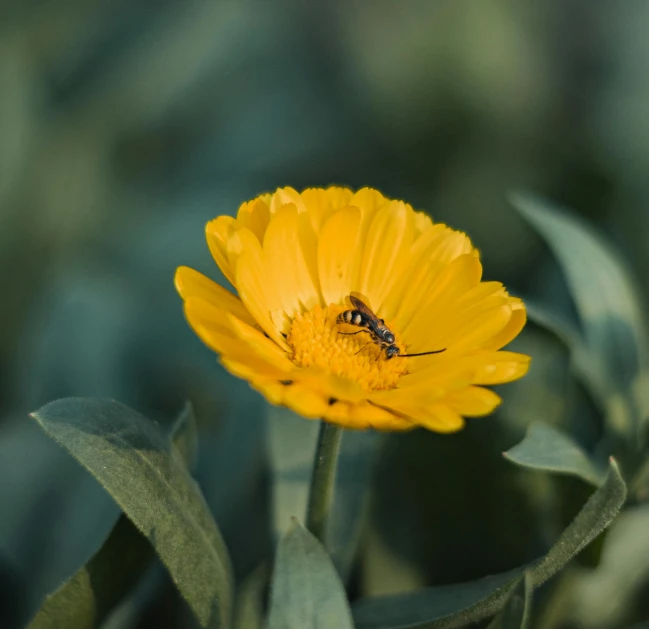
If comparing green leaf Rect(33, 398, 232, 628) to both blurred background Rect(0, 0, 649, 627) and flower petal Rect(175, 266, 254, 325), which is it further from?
blurred background Rect(0, 0, 649, 627)

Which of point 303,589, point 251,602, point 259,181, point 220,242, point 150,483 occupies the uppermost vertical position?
point 220,242

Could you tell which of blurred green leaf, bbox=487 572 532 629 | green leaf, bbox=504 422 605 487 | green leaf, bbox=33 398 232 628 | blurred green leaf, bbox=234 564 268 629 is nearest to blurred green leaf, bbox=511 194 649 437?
green leaf, bbox=504 422 605 487

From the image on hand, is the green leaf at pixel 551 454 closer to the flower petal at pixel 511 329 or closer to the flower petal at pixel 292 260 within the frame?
the flower petal at pixel 511 329

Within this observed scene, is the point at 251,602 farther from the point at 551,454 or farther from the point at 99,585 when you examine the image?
the point at 551,454

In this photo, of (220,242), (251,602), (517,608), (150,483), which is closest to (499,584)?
(517,608)

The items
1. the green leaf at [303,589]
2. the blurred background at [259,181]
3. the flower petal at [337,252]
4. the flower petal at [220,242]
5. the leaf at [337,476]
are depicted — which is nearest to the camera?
the green leaf at [303,589]

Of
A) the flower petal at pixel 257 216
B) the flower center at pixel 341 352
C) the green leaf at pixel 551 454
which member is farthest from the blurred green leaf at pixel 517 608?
the flower petal at pixel 257 216
